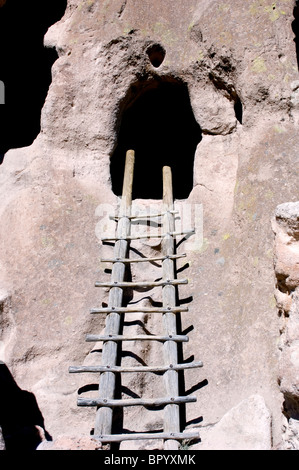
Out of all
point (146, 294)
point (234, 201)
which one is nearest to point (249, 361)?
point (146, 294)

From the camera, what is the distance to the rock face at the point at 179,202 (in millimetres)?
3377

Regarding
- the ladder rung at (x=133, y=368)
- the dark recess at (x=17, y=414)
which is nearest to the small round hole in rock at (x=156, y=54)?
the ladder rung at (x=133, y=368)

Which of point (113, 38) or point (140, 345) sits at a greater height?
point (113, 38)

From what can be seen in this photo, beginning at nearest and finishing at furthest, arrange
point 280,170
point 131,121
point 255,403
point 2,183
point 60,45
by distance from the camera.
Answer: point 255,403
point 280,170
point 2,183
point 60,45
point 131,121

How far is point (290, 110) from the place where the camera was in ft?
13.5

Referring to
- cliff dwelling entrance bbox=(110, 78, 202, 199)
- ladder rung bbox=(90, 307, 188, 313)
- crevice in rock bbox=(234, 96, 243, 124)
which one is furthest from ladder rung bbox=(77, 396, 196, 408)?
cliff dwelling entrance bbox=(110, 78, 202, 199)

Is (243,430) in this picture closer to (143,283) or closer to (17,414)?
(143,283)

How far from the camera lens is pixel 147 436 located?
3.09 metres

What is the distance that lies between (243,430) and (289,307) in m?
Result: 0.74

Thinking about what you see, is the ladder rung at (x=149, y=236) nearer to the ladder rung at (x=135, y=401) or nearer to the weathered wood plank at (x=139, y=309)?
the weathered wood plank at (x=139, y=309)

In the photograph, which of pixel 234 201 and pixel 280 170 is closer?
pixel 280 170

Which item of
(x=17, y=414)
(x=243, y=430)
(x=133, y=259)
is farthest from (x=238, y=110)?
(x=17, y=414)

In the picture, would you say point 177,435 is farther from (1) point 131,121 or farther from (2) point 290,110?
(1) point 131,121

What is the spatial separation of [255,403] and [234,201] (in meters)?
1.66
